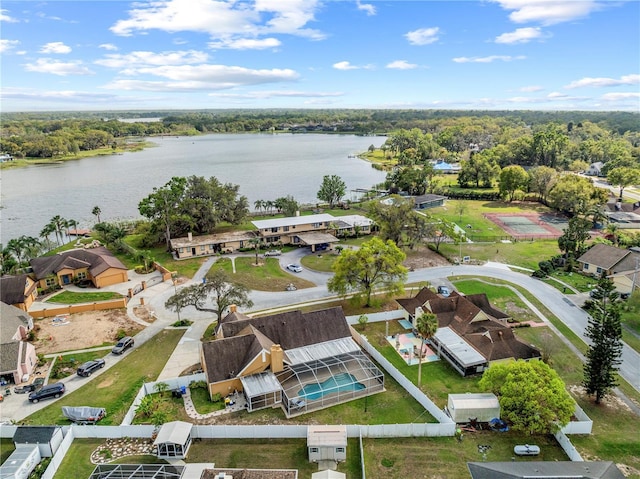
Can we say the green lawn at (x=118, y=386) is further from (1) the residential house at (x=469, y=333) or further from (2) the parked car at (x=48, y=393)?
(1) the residential house at (x=469, y=333)

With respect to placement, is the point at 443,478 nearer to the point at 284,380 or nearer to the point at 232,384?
the point at 284,380

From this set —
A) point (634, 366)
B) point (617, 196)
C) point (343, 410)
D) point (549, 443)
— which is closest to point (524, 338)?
point (634, 366)

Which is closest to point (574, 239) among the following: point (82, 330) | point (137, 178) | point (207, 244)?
point (207, 244)

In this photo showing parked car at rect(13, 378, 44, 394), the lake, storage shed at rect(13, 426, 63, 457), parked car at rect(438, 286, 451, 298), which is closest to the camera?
storage shed at rect(13, 426, 63, 457)

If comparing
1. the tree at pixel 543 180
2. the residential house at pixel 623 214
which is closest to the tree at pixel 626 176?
the residential house at pixel 623 214

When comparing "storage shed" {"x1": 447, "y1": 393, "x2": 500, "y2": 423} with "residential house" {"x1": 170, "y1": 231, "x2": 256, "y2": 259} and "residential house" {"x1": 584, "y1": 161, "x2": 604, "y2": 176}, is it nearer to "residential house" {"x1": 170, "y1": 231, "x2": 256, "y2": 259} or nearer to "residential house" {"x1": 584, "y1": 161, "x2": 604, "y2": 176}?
"residential house" {"x1": 170, "y1": 231, "x2": 256, "y2": 259}

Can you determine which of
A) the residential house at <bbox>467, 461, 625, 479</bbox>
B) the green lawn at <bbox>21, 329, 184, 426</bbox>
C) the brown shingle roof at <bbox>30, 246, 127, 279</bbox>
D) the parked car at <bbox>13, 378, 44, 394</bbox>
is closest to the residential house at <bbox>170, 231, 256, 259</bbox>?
the brown shingle roof at <bbox>30, 246, 127, 279</bbox>
